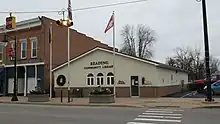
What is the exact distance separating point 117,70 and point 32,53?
11.8m

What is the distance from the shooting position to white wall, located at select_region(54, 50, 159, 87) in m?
30.3

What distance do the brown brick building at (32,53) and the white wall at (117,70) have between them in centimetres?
247

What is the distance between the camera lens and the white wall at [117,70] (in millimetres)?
30266

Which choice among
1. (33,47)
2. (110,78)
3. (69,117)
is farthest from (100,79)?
(69,117)

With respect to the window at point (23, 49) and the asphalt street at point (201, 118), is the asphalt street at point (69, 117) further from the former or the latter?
the window at point (23, 49)

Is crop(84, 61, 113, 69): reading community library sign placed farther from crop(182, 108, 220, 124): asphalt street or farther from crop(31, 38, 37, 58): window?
crop(182, 108, 220, 124): asphalt street

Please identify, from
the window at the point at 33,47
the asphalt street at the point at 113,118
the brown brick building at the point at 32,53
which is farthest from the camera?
the window at the point at 33,47

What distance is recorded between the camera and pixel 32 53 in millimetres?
37281

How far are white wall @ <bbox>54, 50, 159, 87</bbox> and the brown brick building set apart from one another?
2474mm

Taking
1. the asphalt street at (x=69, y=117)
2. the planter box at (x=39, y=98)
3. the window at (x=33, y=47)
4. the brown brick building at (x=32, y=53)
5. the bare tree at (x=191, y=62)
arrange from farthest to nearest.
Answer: the bare tree at (x=191, y=62)
the window at (x=33, y=47)
the brown brick building at (x=32, y=53)
the planter box at (x=39, y=98)
the asphalt street at (x=69, y=117)

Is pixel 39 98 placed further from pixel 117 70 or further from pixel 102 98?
pixel 117 70

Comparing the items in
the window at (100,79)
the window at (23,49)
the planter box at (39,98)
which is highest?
the window at (23,49)

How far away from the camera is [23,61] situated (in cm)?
3794

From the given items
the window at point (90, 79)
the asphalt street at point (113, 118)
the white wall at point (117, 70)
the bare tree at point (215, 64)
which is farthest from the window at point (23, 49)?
the bare tree at point (215, 64)
